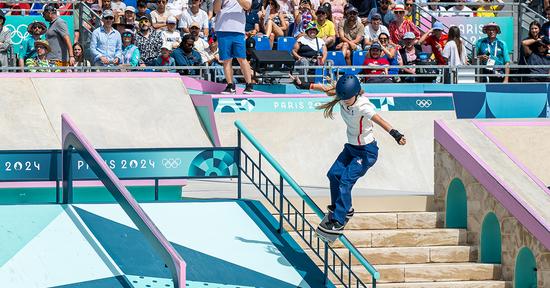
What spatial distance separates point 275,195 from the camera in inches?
626

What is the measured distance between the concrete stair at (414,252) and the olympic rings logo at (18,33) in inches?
365

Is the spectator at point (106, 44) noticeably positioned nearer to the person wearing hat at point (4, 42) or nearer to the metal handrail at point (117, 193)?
the person wearing hat at point (4, 42)

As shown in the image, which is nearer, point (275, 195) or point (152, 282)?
point (152, 282)

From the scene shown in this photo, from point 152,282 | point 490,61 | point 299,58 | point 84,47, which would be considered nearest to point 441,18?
point 490,61

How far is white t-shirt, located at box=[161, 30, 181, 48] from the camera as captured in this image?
2173 cm

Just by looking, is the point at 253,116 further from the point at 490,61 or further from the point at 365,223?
the point at 490,61

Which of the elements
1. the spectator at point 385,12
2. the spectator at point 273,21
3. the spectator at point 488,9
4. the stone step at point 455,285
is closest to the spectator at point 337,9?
the spectator at point 385,12

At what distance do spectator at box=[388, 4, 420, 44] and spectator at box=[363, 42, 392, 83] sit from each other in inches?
64.3

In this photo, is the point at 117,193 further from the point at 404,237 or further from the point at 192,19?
the point at 192,19

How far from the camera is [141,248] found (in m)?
13.6

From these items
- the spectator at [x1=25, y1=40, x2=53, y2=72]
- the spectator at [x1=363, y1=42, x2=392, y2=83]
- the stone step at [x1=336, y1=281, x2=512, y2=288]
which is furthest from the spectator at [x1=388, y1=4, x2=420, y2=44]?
the stone step at [x1=336, y1=281, x2=512, y2=288]

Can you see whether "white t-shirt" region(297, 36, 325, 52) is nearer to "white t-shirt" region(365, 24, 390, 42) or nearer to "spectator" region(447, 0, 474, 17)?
"white t-shirt" region(365, 24, 390, 42)

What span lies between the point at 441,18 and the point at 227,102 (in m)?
7.85

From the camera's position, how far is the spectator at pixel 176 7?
2317 cm
